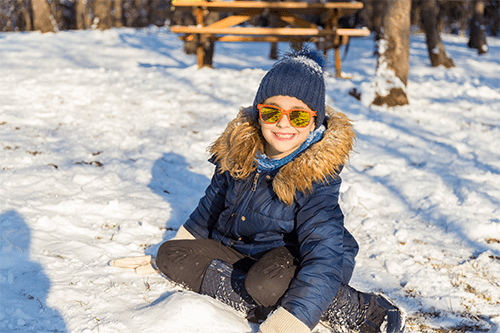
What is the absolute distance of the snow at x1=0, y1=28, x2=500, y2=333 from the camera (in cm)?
193

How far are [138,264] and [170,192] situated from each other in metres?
1.13

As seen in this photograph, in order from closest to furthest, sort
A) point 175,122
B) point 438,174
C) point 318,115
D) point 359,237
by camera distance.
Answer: point 318,115, point 359,237, point 438,174, point 175,122

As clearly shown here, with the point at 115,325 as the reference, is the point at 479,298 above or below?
below

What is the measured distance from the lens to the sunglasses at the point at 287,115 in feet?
6.35

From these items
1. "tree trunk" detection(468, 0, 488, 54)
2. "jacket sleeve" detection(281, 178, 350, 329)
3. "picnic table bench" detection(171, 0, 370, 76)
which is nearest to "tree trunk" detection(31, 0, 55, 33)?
"picnic table bench" detection(171, 0, 370, 76)

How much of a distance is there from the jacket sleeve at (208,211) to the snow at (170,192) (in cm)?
33

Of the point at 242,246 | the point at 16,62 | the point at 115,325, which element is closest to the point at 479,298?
the point at 242,246

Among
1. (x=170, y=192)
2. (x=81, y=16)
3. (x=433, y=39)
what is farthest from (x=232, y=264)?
(x=81, y=16)

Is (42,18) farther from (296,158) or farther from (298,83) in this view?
(296,158)

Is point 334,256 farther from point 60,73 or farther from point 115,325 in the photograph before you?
point 60,73

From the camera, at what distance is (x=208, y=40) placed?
24.5 ft

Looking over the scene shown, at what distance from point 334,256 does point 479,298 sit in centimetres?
98

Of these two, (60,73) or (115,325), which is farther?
(60,73)

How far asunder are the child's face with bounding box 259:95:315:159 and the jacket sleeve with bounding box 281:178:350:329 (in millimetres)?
258
